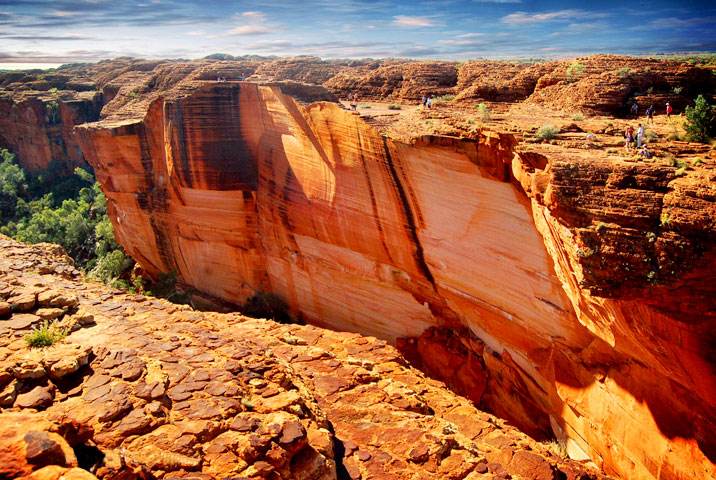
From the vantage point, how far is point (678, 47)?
26.0 meters

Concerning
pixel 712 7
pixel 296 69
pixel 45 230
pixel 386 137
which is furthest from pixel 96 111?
pixel 712 7

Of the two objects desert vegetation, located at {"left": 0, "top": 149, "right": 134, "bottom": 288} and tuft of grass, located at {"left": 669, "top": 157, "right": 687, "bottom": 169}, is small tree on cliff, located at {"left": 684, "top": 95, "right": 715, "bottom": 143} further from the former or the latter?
desert vegetation, located at {"left": 0, "top": 149, "right": 134, "bottom": 288}

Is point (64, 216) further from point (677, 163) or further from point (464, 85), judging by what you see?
point (677, 163)

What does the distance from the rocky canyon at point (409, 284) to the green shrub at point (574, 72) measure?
0.18 metres

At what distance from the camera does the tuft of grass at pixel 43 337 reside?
8227mm

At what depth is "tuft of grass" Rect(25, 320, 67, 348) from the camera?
8227mm

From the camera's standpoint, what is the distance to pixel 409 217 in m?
14.5

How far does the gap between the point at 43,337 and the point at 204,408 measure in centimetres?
317

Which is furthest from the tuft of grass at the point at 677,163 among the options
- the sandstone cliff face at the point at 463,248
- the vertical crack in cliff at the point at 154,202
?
the vertical crack in cliff at the point at 154,202

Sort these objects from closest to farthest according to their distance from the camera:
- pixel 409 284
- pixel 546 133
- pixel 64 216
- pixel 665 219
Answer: pixel 665 219 < pixel 546 133 < pixel 409 284 < pixel 64 216

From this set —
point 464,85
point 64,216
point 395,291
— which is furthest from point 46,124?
point 395,291

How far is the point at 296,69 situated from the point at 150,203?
53.7 feet

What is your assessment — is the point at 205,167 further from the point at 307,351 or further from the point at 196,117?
the point at 307,351

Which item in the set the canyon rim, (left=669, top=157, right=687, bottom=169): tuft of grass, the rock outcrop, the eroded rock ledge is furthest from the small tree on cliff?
the eroded rock ledge
